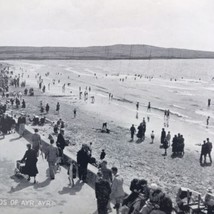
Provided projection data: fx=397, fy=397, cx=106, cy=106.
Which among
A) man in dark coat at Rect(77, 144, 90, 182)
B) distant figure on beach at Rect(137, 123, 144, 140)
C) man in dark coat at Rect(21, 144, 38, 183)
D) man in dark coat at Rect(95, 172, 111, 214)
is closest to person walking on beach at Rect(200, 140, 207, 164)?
distant figure on beach at Rect(137, 123, 144, 140)

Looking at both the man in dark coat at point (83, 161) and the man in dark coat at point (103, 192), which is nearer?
the man in dark coat at point (103, 192)

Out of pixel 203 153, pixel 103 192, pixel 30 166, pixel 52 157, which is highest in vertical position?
pixel 103 192

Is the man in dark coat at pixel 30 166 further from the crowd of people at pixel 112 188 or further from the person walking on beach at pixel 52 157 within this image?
the person walking on beach at pixel 52 157

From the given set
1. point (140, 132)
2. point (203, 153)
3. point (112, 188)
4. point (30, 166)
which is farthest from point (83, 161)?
point (140, 132)

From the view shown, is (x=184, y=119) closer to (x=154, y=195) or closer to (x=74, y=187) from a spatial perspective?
(x=74, y=187)

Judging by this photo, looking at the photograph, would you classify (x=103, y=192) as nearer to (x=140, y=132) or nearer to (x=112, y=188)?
(x=112, y=188)

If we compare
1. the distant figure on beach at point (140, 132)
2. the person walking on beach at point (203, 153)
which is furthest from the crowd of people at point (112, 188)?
the distant figure on beach at point (140, 132)

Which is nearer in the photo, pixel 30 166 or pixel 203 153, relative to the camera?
pixel 30 166

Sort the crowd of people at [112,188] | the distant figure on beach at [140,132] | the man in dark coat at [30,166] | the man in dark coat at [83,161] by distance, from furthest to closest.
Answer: the distant figure on beach at [140,132] → the man in dark coat at [83,161] → the man in dark coat at [30,166] → the crowd of people at [112,188]

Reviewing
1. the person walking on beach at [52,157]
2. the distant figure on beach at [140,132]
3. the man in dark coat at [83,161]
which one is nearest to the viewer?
the man in dark coat at [83,161]
